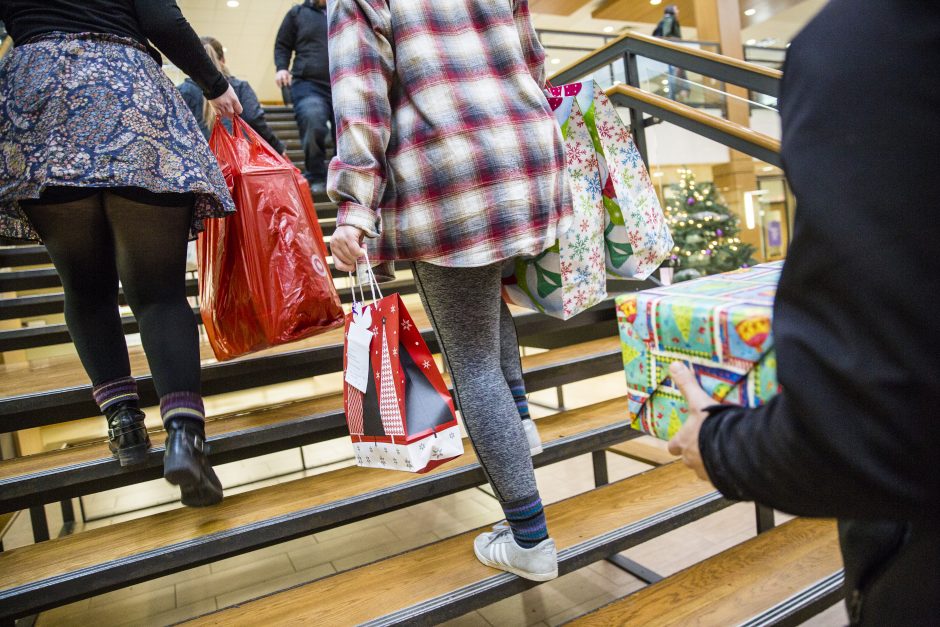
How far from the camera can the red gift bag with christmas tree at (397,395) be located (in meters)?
1.05

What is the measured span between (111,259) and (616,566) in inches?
65.9

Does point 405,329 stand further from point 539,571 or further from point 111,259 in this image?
point 111,259

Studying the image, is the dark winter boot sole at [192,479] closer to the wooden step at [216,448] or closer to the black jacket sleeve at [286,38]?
the wooden step at [216,448]

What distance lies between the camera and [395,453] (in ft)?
3.51

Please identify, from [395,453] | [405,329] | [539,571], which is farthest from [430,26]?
[539,571]

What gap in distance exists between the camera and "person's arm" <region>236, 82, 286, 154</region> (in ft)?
7.97

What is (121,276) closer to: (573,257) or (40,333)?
(573,257)

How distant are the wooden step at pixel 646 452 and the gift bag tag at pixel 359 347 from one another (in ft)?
5.52

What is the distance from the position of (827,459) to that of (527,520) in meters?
0.86

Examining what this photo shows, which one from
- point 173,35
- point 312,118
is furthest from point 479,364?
point 312,118

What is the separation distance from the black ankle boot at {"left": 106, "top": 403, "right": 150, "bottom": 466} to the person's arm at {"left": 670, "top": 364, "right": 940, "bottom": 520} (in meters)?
1.25

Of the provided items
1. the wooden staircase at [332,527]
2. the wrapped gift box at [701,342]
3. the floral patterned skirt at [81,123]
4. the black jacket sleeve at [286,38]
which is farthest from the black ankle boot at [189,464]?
the black jacket sleeve at [286,38]

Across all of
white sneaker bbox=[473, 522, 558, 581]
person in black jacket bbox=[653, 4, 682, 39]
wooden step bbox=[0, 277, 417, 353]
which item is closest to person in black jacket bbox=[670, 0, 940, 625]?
white sneaker bbox=[473, 522, 558, 581]

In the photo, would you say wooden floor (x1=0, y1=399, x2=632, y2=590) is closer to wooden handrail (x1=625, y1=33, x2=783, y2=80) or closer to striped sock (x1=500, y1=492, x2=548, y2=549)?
striped sock (x1=500, y1=492, x2=548, y2=549)
